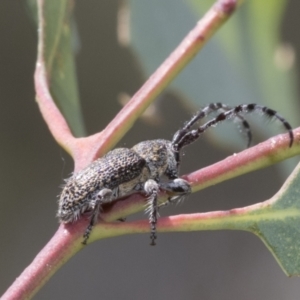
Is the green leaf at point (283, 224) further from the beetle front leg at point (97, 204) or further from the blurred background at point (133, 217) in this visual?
the blurred background at point (133, 217)

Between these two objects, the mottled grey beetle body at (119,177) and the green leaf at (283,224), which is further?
the mottled grey beetle body at (119,177)

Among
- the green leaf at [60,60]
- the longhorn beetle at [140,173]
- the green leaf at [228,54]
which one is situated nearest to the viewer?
the longhorn beetle at [140,173]

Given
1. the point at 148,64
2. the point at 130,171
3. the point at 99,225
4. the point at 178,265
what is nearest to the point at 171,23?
the point at 148,64

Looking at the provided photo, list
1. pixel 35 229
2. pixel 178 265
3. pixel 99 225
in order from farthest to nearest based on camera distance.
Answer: pixel 35 229
pixel 178 265
pixel 99 225

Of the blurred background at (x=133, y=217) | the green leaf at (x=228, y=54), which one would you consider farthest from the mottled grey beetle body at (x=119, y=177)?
the blurred background at (x=133, y=217)

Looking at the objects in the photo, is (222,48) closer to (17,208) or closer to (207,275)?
(207,275)
